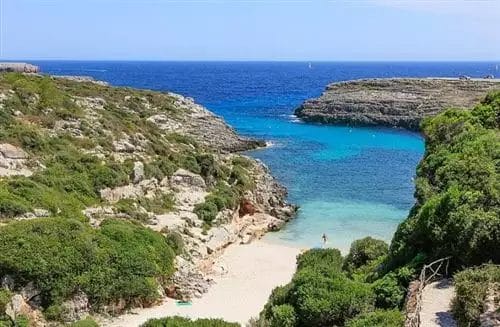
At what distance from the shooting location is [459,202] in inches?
750

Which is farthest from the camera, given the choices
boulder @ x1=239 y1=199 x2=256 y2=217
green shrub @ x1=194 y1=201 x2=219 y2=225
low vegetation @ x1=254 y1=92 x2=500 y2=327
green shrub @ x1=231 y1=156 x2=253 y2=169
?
green shrub @ x1=231 y1=156 x2=253 y2=169

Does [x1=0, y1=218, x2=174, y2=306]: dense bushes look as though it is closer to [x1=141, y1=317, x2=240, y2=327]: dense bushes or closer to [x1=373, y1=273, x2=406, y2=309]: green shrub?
[x1=141, y1=317, x2=240, y2=327]: dense bushes

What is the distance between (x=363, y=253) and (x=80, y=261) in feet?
43.3

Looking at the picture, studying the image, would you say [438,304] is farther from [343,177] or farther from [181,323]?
[343,177]

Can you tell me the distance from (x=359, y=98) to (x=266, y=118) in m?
17.5

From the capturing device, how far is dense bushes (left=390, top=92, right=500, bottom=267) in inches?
680

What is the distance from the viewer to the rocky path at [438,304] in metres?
14.3

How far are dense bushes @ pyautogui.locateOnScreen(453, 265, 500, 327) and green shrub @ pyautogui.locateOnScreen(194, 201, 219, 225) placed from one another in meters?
23.1

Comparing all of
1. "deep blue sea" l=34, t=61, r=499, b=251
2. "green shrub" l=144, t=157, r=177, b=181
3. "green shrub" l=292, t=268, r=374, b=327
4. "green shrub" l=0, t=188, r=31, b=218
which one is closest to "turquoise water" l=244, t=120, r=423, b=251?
"deep blue sea" l=34, t=61, r=499, b=251

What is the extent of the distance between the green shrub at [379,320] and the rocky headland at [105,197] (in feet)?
46.0

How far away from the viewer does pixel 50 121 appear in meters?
41.8

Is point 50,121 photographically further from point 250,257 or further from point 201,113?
point 201,113

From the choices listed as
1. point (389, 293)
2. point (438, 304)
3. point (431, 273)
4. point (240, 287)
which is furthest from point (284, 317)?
point (240, 287)

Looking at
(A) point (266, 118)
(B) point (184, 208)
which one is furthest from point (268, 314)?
(A) point (266, 118)
